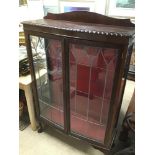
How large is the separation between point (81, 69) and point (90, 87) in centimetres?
15

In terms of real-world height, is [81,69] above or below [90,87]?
above

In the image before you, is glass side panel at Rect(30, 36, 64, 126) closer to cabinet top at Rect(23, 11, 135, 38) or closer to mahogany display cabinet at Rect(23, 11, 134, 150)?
mahogany display cabinet at Rect(23, 11, 134, 150)

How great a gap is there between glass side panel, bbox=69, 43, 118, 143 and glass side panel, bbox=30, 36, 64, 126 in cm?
13

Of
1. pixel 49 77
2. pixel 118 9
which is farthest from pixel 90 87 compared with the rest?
pixel 118 9

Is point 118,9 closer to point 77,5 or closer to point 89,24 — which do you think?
point 77,5

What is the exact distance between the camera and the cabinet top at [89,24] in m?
0.87

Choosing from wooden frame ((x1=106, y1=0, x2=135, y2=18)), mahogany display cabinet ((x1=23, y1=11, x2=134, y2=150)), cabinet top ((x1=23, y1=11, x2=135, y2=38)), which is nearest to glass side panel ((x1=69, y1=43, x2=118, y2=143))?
mahogany display cabinet ((x1=23, y1=11, x2=134, y2=150))

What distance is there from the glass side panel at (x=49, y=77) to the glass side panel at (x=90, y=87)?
13 centimetres

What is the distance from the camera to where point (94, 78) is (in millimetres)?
1118

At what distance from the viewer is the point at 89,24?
1.06 m

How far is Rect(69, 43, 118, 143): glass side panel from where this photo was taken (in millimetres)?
1011
